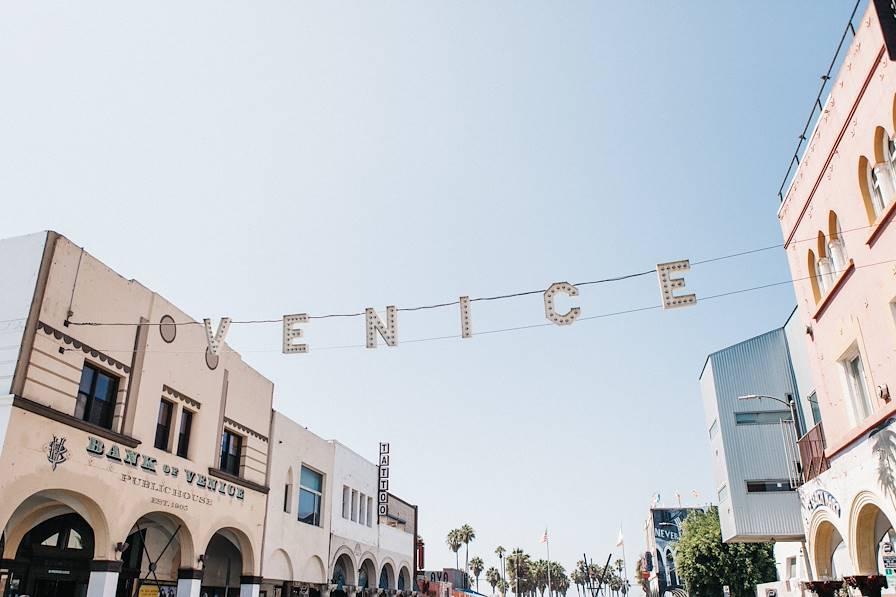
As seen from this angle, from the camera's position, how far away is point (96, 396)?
1762 cm

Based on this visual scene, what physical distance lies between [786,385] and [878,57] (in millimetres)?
17092

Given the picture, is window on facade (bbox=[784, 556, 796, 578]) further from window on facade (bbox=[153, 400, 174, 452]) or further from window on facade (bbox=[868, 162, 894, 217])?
window on facade (bbox=[153, 400, 174, 452])

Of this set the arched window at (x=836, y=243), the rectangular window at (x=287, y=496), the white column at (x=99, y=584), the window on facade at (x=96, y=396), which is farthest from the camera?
the rectangular window at (x=287, y=496)

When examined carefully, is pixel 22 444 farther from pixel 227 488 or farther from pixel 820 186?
pixel 820 186

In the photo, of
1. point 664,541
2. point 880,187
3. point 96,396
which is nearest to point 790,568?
point 880,187

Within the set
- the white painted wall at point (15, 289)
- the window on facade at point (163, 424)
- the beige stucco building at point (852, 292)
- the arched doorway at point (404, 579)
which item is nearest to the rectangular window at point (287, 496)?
the window on facade at point (163, 424)

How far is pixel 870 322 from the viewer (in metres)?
12.8

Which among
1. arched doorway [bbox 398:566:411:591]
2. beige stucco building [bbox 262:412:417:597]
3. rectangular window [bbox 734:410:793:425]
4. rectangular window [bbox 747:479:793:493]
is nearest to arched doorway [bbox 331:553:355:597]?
beige stucco building [bbox 262:412:417:597]

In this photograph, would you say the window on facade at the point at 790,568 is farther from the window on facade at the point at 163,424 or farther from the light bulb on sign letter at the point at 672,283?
the window on facade at the point at 163,424

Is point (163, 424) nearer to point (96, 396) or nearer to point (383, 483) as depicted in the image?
point (96, 396)

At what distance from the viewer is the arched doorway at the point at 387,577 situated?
38.0 m

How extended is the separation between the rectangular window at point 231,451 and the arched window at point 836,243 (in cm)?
1907

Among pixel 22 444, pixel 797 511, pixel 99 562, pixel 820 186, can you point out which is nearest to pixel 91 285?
pixel 22 444

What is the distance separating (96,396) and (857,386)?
1806 cm
